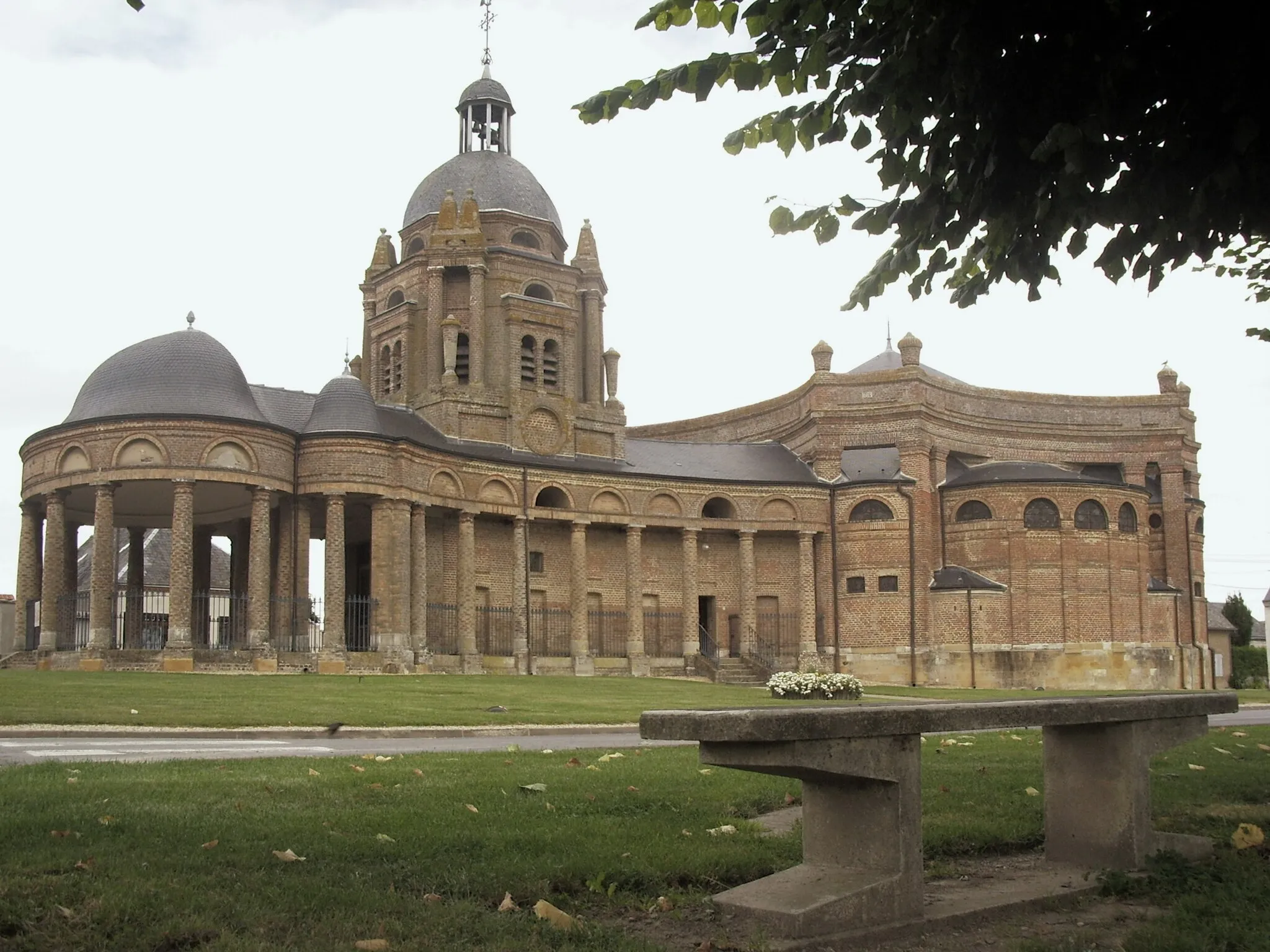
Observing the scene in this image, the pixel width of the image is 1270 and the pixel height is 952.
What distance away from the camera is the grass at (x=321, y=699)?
18.4 m

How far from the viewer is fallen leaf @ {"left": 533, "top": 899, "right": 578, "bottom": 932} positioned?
5562 mm

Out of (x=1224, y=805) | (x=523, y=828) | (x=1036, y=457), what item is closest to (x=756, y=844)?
(x=523, y=828)

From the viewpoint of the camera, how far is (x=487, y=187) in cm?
5084

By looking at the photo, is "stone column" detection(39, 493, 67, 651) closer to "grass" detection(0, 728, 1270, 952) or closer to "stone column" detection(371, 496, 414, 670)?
"stone column" detection(371, 496, 414, 670)

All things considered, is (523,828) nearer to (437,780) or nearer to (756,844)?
(756,844)

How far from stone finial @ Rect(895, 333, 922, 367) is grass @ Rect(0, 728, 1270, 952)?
1600 inches

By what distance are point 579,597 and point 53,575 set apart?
1725 centimetres

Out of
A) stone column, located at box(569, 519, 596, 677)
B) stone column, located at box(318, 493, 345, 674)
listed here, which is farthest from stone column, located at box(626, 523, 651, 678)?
stone column, located at box(318, 493, 345, 674)

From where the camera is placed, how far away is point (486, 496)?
43000 mm

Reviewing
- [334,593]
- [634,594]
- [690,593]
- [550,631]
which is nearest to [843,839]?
[334,593]

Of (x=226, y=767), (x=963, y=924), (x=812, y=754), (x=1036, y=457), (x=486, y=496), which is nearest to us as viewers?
(x=812, y=754)

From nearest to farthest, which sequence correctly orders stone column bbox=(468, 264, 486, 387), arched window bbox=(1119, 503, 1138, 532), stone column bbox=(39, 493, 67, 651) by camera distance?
stone column bbox=(39, 493, 67, 651), stone column bbox=(468, 264, 486, 387), arched window bbox=(1119, 503, 1138, 532)

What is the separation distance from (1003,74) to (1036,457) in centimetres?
4861

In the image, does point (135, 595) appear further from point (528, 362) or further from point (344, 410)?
point (528, 362)
